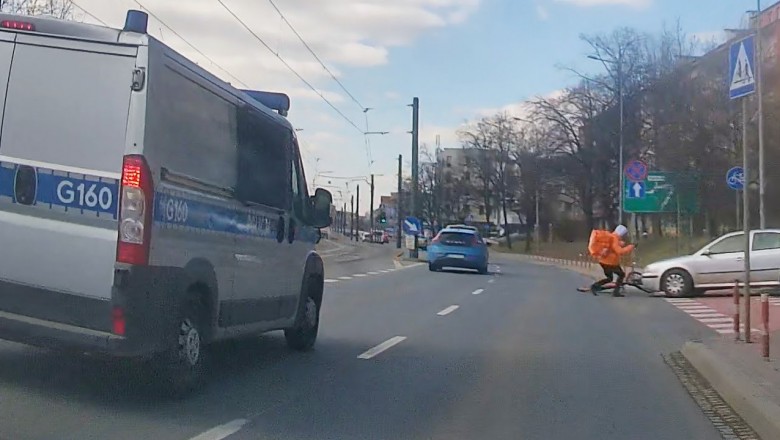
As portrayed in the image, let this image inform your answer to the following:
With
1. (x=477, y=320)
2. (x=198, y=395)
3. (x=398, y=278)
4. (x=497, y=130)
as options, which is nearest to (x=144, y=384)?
(x=198, y=395)

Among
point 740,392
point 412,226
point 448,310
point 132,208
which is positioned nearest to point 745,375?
point 740,392

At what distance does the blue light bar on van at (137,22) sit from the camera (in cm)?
711

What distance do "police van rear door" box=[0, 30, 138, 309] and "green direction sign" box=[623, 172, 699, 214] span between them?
37246mm

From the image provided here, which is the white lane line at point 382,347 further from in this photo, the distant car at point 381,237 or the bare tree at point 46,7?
the distant car at point 381,237

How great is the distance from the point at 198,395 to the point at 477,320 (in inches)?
349

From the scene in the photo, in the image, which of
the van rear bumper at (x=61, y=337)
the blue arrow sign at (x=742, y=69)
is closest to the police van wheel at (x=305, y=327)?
the van rear bumper at (x=61, y=337)

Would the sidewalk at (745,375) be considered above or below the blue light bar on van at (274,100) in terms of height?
below

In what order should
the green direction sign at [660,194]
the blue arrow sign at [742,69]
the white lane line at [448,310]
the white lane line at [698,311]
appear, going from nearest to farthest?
1. the blue arrow sign at [742,69]
2. the white lane line at [448,310]
3. the white lane line at [698,311]
4. the green direction sign at [660,194]

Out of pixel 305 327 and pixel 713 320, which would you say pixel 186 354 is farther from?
pixel 713 320

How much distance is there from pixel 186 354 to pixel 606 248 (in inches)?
690

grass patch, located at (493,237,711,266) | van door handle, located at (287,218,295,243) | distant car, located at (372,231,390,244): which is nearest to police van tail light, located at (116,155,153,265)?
van door handle, located at (287,218,295,243)

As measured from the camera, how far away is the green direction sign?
42375 millimetres

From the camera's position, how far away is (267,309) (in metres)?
9.91

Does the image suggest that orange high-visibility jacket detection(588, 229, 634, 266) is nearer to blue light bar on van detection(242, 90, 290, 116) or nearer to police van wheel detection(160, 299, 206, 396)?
blue light bar on van detection(242, 90, 290, 116)
